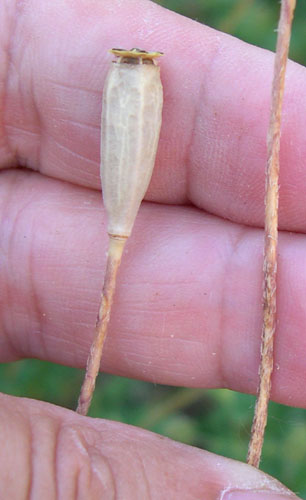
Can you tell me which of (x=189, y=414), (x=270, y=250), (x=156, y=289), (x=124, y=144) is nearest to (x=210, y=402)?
(x=189, y=414)

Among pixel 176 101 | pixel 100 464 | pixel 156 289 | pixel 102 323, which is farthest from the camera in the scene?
pixel 156 289

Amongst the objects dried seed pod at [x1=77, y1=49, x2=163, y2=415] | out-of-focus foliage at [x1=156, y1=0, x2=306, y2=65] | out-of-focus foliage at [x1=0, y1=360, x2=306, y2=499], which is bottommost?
out-of-focus foliage at [x1=0, y1=360, x2=306, y2=499]

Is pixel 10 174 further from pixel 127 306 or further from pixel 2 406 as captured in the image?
pixel 2 406

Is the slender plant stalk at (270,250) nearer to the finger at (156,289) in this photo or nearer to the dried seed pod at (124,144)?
the finger at (156,289)

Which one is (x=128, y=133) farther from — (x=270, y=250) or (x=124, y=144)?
(x=270, y=250)

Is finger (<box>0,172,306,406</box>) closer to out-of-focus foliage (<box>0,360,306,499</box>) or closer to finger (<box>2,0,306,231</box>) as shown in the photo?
finger (<box>2,0,306,231</box>)

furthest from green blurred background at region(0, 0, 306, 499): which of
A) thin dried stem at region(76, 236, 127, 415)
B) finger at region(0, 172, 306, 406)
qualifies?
thin dried stem at region(76, 236, 127, 415)
